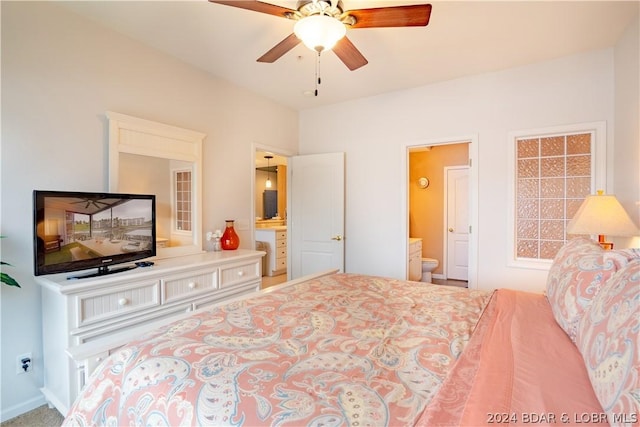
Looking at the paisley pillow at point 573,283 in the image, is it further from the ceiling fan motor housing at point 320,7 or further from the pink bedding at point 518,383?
the ceiling fan motor housing at point 320,7

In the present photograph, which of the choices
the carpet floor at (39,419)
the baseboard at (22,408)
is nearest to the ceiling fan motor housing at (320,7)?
the carpet floor at (39,419)

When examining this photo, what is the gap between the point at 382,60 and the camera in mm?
2926

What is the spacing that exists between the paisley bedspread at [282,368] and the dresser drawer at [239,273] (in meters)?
1.24

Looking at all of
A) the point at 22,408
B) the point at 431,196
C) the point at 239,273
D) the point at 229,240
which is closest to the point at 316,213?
the point at 229,240

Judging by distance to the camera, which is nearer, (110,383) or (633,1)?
(110,383)

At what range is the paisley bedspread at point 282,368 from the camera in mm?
777

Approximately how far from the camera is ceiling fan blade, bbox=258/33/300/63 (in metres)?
2.04

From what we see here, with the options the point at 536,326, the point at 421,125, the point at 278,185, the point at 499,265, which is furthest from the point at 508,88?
the point at 278,185

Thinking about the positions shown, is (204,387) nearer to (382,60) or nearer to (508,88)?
(382,60)

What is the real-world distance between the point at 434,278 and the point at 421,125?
2983mm

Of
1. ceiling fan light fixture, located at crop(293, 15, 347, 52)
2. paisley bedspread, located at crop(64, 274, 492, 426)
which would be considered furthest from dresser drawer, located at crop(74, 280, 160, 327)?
ceiling fan light fixture, located at crop(293, 15, 347, 52)

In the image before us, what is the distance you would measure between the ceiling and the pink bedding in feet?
6.94

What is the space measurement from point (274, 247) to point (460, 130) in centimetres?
355

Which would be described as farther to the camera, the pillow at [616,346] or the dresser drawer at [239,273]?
the dresser drawer at [239,273]
